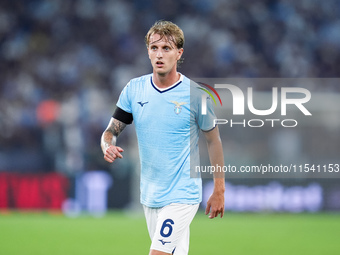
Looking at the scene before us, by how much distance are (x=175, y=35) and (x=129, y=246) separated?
5.15 metres

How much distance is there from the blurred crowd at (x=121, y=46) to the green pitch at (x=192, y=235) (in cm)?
298

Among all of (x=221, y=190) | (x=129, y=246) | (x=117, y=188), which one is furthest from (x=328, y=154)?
(x=221, y=190)

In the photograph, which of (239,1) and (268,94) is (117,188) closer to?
(268,94)

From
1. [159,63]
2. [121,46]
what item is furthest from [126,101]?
[121,46]

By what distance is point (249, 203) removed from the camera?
42.9 feet

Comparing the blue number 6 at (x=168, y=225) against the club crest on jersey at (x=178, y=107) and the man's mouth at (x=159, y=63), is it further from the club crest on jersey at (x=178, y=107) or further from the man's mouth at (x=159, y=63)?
the man's mouth at (x=159, y=63)

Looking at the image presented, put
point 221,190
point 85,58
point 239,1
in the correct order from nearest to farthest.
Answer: point 221,190, point 85,58, point 239,1

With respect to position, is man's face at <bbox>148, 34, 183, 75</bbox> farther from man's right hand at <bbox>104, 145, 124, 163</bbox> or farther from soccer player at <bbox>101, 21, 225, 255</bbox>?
man's right hand at <bbox>104, 145, 124, 163</bbox>

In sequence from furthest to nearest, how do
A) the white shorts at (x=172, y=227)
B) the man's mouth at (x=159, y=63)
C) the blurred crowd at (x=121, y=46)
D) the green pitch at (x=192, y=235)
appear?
the blurred crowd at (x=121, y=46) → the green pitch at (x=192, y=235) → the man's mouth at (x=159, y=63) → the white shorts at (x=172, y=227)

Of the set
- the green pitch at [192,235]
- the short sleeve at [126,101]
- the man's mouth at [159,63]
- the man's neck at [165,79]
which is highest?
the man's mouth at [159,63]

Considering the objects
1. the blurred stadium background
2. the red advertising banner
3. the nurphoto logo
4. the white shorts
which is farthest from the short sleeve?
the red advertising banner

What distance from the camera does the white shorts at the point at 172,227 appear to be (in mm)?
4426

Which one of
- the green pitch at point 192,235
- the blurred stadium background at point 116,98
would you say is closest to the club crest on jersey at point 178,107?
the green pitch at point 192,235

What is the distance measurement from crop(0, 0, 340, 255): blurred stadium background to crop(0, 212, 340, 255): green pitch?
0.18ft
